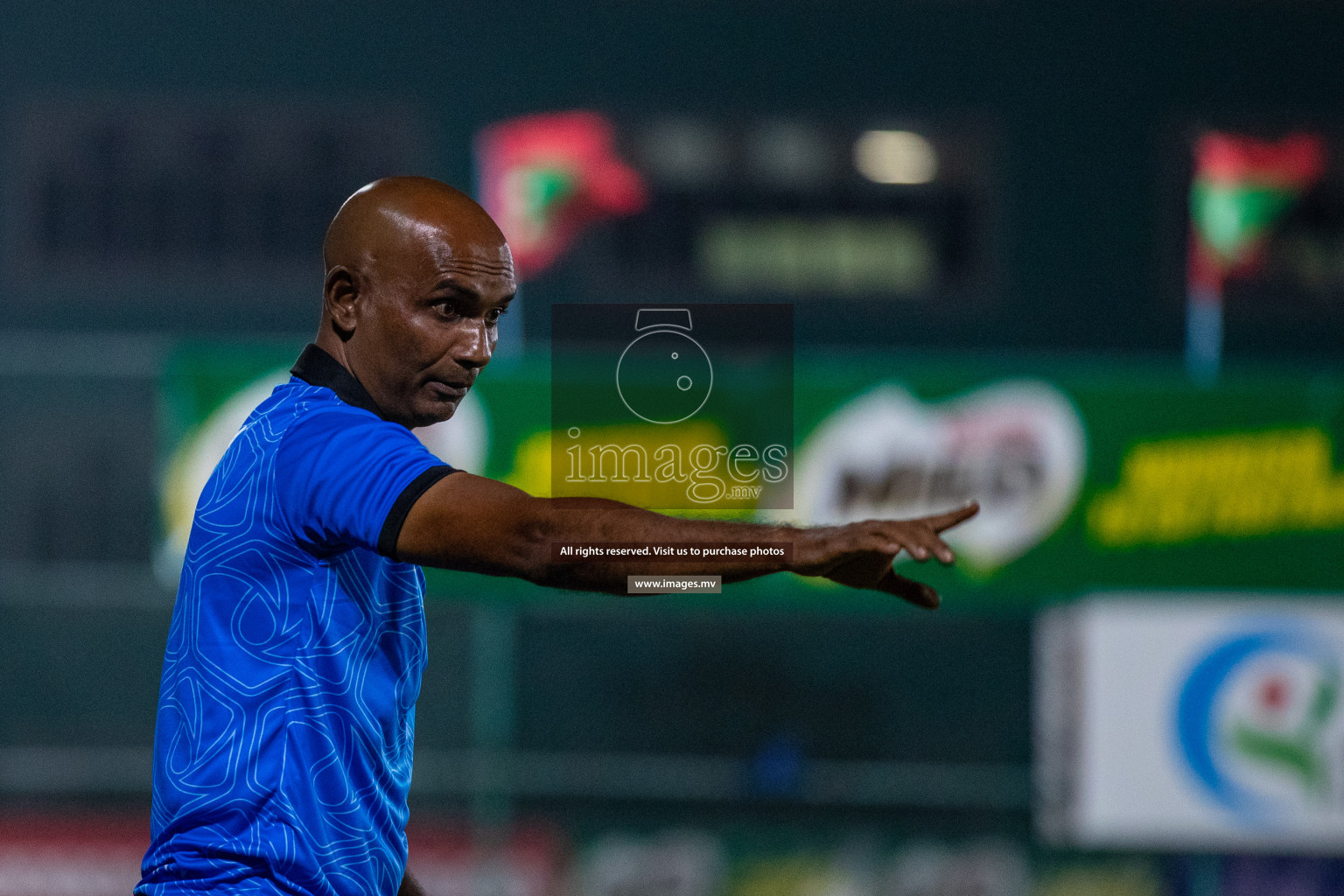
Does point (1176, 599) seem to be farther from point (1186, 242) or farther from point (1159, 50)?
point (1159, 50)

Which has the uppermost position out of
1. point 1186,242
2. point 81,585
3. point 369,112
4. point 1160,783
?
point 369,112

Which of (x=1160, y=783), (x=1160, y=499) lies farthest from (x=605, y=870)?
(x=1160, y=499)

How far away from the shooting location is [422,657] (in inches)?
73.2

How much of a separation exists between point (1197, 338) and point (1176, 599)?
4.10 ft

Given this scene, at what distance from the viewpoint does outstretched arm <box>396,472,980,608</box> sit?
1476 millimetres

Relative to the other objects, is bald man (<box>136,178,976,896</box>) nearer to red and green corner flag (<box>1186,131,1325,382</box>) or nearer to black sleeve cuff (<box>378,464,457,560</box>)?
black sleeve cuff (<box>378,464,457,560</box>)

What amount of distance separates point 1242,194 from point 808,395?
2.14m

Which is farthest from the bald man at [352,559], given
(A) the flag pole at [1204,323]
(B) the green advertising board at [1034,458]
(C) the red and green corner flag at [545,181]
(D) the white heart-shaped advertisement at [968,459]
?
(A) the flag pole at [1204,323]

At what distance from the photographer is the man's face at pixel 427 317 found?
68.2 inches

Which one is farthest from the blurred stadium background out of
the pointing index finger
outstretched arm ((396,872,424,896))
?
the pointing index finger

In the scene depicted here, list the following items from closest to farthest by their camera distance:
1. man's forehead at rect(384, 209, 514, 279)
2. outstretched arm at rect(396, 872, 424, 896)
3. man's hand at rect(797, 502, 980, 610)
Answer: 1. man's hand at rect(797, 502, 980, 610)
2. man's forehead at rect(384, 209, 514, 279)
3. outstretched arm at rect(396, 872, 424, 896)

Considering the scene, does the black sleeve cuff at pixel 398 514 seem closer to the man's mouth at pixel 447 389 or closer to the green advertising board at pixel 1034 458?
the man's mouth at pixel 447 389

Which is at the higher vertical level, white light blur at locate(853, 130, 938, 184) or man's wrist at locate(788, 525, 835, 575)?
white light blur at locate(853, 130, 938, 184)

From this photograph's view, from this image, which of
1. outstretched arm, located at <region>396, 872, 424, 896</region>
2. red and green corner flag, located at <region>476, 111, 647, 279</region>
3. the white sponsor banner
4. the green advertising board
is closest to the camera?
outstretched arm, located at <region>396, 872, 424, 896</region>
